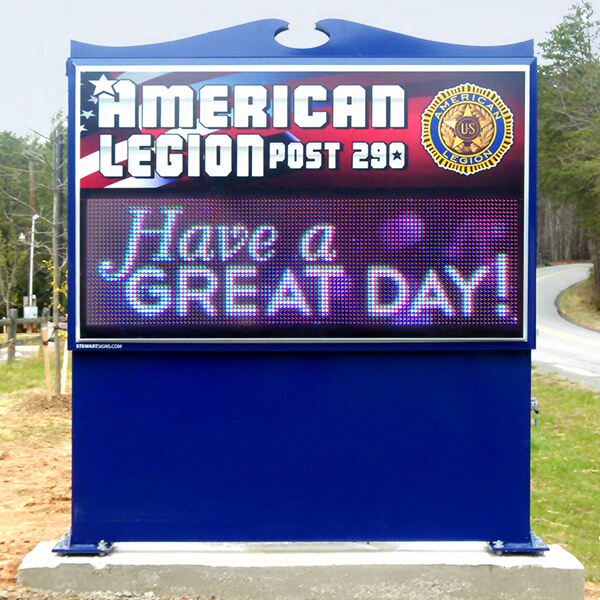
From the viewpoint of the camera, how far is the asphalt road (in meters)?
18.0

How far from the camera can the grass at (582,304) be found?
3647 cm

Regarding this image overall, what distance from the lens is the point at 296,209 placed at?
4977 millimetres

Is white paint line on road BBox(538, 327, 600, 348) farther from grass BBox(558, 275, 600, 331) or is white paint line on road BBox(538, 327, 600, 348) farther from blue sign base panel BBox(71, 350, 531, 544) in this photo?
blue sign base panel BBox(71, 350, 531, 544)

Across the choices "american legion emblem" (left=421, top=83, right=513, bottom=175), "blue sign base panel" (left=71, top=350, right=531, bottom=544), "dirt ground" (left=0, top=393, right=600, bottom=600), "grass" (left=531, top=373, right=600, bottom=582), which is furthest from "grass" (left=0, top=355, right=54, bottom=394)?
"american legion emblem" (left=421, top=83, right=513, bottom=175)

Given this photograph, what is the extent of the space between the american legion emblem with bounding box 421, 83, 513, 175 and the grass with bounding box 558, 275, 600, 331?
97.9 feet

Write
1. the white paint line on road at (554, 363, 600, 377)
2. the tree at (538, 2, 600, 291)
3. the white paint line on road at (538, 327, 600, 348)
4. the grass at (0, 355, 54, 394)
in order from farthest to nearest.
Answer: the tree at (538, 2, 600, 291)
the white paint line on road at (538, 327, 600, 348)
the white paint line on road at (554, 363, 600, 377)
the grass at (0, 355, 54, 394)

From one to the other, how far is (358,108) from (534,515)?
432 cm

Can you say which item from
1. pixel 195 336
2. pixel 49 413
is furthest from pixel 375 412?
pixel 49 413

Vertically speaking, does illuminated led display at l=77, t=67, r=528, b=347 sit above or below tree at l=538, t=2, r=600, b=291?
below

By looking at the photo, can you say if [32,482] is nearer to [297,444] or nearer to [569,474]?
[297,444]

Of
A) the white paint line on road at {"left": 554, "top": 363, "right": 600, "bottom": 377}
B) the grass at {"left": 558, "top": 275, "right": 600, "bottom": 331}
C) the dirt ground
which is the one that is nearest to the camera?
the dirt ground

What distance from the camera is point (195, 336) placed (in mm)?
4969

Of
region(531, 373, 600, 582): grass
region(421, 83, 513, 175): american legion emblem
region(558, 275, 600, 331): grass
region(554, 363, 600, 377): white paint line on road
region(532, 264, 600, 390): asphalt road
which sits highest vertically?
region(421, 83, 513, 175): american legion emblem

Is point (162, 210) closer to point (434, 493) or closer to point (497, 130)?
point (497, 130)
